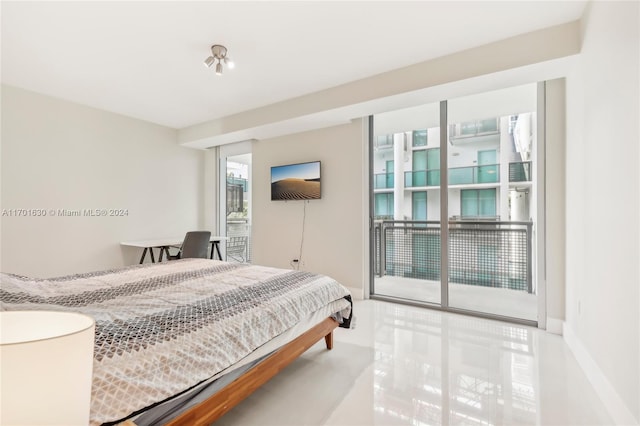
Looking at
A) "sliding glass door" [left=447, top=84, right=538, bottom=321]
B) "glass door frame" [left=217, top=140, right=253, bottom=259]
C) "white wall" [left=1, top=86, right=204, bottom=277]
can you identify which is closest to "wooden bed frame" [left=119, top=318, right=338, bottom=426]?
"sliding glass door" [left=447, top=84, right=538, bottom=321]

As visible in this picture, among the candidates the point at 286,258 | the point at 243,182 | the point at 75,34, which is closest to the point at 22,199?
the point at 75,34

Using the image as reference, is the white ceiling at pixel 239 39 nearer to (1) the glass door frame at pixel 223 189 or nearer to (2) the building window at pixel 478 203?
(2) the building window at pixel 478 203

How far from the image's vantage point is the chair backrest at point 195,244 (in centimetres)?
402

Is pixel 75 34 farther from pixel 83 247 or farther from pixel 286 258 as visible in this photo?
pixel 286 258

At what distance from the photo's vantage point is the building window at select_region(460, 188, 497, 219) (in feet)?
11.1

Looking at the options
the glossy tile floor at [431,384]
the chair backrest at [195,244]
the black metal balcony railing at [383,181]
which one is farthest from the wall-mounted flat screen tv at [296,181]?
the glossy tile floor at [431,384]

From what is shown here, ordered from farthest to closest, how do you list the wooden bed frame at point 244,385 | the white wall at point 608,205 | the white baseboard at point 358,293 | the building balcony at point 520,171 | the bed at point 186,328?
the white baseboard at point 358,293 < the building balcony at point 520,171 < the white wall at point 608,205 < the wooden bed frame at point 244,385 < the bed at point 186,328

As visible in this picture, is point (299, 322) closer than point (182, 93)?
Yes

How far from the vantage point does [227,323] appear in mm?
1448

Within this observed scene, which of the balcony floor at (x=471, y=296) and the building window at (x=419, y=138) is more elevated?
the building window at (x=419, y=138)

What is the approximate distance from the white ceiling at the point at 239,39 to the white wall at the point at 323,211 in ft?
3.00

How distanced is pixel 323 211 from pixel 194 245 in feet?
6.24

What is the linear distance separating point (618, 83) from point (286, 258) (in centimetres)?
396

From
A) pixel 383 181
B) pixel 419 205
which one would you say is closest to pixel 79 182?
pixel 383 181
